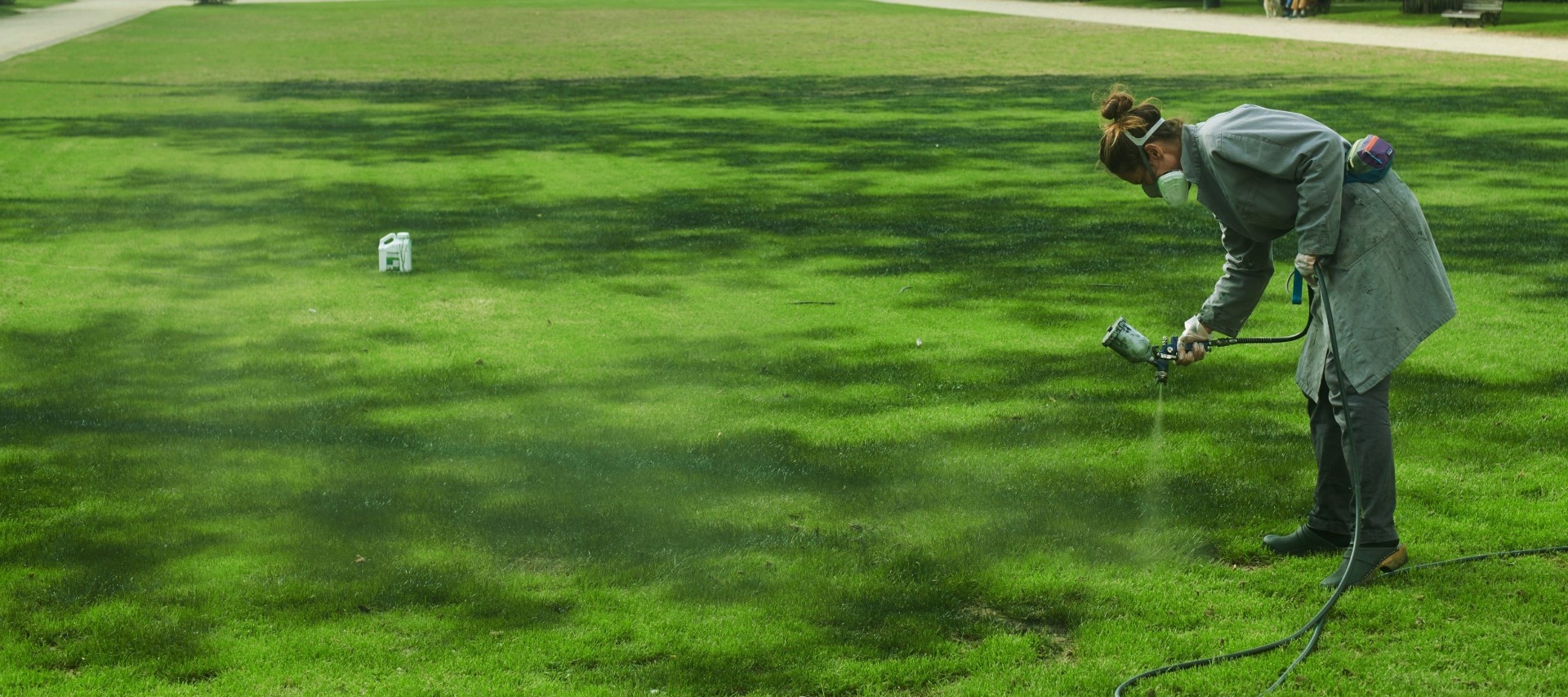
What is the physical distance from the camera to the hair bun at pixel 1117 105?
14.0 feet

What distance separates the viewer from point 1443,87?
18797mm

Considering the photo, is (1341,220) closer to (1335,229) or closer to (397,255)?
(1335,229)

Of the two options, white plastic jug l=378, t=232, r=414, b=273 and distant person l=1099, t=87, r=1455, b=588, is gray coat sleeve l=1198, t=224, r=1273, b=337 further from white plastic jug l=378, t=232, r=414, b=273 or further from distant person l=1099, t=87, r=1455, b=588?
white plastic jug l=378, t=232, r=414, b=273

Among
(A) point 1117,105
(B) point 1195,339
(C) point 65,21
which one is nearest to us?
(A) point 1117,105

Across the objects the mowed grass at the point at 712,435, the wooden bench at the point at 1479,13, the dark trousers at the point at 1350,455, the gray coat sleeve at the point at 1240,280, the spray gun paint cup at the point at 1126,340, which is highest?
the wooden bench at the point at 1479,13

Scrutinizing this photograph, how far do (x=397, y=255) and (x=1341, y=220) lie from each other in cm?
656

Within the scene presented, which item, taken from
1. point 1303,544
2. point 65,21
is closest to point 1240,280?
point 1303,544

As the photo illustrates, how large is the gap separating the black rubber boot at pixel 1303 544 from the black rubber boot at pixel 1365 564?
0.64ft

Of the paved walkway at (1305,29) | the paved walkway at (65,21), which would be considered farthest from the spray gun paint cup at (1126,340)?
the paved walkway at (65,21)

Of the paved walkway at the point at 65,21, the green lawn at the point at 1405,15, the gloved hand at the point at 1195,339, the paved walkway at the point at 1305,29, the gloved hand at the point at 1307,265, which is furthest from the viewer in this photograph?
the paved walkway at the point at 65,21

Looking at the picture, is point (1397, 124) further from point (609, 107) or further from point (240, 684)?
point (240, 684)

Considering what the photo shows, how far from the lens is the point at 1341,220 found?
13.7 feet

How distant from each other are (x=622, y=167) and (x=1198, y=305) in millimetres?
7054

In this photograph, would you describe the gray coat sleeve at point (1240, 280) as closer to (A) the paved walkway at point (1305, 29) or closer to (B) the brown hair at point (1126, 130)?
(B) the brown hair at point (1126, 130)
